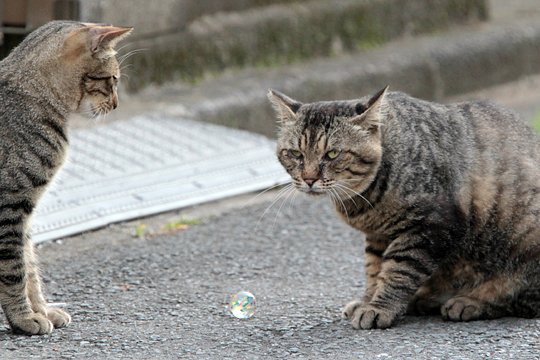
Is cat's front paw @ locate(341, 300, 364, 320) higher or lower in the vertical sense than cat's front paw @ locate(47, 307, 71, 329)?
higher

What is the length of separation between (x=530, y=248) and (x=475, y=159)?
460mm

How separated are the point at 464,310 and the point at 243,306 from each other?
97 cm

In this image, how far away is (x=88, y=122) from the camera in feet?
24.3

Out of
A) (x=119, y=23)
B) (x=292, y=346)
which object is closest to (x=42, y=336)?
(x=292, y=346)

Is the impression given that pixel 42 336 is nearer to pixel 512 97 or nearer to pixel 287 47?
pixel 287 47

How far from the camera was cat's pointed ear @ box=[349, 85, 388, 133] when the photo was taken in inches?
184

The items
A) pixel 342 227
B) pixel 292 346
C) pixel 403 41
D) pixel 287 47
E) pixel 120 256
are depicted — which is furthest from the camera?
pixel 403 41

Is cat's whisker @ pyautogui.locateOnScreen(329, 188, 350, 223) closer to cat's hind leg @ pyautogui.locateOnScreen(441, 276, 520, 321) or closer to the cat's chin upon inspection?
the cat's chin

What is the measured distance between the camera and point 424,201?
4617mm

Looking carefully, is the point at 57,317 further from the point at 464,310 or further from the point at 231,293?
the point at 464,310

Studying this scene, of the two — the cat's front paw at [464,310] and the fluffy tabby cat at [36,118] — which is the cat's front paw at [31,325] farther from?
the cat's front paw at [464,310]

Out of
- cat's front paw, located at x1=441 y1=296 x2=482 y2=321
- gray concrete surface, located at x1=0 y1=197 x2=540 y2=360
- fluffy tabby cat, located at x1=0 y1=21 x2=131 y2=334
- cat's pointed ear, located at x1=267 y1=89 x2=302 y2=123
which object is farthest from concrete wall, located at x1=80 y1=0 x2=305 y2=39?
cat's front paw, located at x1=441 y1=296 x2=482 y2=321

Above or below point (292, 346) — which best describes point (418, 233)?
above

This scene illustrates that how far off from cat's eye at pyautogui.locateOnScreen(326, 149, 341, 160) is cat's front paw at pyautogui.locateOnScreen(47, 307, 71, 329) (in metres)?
1.32
